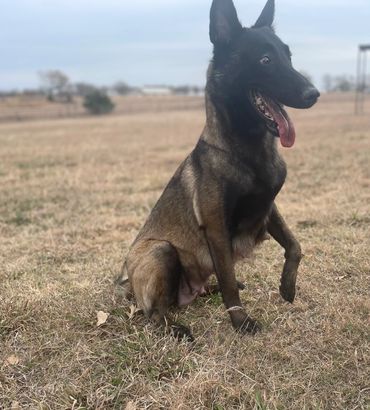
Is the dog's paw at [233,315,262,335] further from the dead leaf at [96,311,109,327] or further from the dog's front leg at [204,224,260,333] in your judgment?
the dead leaf at [96,311,109,327]

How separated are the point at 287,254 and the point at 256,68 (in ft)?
4.10

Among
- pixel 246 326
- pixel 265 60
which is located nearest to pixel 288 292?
pixel 246 326

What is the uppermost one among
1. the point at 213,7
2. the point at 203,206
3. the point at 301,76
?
the point at 213,7

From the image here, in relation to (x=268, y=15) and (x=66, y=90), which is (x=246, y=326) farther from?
(x=66, y=90)

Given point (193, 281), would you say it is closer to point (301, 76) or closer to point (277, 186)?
point (277, 186)

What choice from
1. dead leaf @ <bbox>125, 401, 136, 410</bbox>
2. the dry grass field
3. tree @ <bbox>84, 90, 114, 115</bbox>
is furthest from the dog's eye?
tree @ <bbox>84, 90, 114, 115</bbox>

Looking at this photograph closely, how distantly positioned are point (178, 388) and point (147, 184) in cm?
660

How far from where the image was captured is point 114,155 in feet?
46.1

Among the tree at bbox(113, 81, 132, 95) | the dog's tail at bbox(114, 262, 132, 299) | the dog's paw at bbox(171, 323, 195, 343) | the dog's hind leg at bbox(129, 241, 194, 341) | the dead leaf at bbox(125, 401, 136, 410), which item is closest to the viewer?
the dead leaf at bbox(125, 401, 136, 410)

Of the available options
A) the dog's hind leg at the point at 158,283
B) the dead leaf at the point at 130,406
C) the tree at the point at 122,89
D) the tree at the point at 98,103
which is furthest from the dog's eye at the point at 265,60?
the tree at the point at 122,89

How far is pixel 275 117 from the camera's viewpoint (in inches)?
117

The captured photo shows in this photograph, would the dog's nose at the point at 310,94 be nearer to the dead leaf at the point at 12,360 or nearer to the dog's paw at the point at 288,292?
the dog's paw at the point at 288,292

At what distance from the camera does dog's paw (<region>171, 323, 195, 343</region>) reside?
118 inches

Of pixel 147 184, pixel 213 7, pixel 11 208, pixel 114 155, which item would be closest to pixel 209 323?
pixel 213 7
